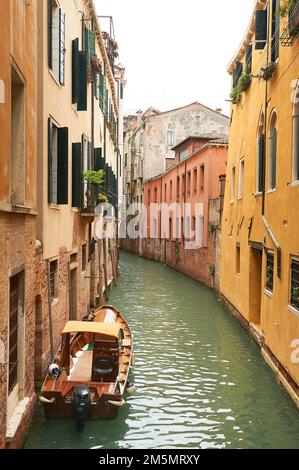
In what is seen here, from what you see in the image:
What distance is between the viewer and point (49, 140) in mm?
8984

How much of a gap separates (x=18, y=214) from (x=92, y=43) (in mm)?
9160

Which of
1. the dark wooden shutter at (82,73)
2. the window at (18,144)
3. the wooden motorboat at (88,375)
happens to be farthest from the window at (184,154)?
the window at (18,144)

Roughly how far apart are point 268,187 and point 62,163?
174 inches

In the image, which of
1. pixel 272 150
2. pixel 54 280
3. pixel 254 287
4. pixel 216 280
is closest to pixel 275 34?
pixel 272 150

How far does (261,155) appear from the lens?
12211 millimetres

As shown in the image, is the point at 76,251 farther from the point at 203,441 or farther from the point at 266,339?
the point at 203,441

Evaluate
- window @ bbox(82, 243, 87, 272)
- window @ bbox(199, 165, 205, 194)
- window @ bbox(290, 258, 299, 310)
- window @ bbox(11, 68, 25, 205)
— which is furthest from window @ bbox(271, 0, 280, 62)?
window @ bbox(199, 165, 205, 194)

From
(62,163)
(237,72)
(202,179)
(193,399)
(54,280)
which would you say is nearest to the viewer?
(193,399)

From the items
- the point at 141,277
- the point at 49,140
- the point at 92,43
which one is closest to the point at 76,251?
the point at 49,140

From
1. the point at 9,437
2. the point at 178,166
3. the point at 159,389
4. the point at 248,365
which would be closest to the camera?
the point at 9,437

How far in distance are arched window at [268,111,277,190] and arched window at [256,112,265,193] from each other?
0.53m

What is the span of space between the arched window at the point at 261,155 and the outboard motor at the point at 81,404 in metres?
6.51

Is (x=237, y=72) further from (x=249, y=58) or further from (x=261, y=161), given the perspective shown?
(x=261, y=161)

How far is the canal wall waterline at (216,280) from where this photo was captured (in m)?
9.05
